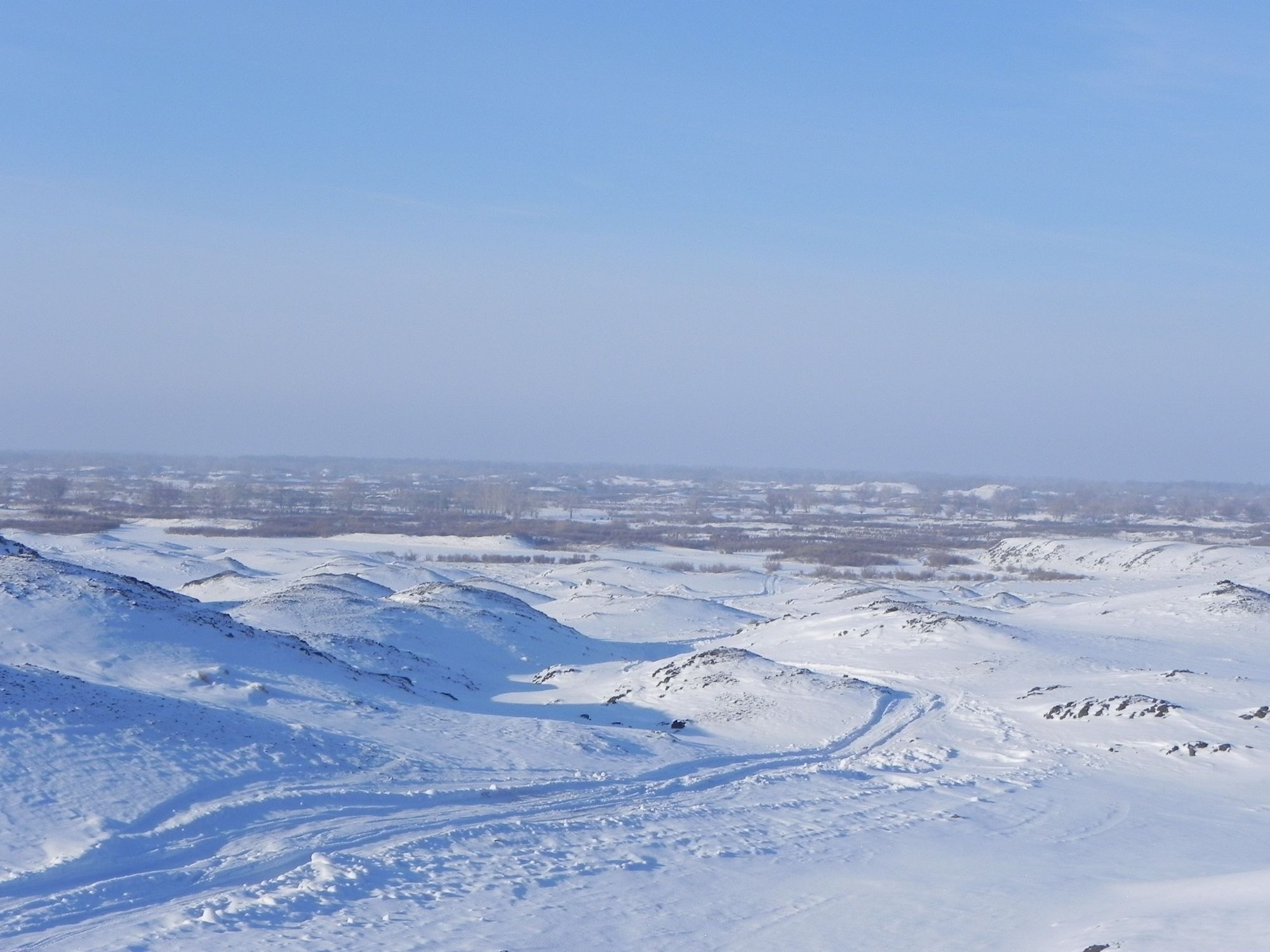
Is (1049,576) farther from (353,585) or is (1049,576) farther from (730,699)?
(730,699)

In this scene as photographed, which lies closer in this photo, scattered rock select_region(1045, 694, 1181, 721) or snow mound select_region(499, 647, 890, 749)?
snow mound select_region(499, 647, 890, 749)

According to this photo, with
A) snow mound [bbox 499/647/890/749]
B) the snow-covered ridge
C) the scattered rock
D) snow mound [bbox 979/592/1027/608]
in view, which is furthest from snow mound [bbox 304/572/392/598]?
the snow-covered ridge

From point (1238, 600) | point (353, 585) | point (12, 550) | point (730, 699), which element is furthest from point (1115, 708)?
point (353, 585)

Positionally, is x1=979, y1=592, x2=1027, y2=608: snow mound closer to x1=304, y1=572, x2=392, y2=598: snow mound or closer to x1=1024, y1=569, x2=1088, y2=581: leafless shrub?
x1=1024, y1=569, x2=1088, y2=581: leafless shrub

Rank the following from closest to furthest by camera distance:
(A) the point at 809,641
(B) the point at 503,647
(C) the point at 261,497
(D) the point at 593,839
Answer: (D) the point at 593,839 → (B) the point at 503,647 → (A) the point at 809,641 → (C) the point at 261,497

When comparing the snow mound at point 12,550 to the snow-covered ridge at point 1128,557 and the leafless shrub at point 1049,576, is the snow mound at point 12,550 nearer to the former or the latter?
the leafless shrub at point 1049,576

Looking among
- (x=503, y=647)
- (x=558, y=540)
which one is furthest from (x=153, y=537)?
(x=503, y=647)

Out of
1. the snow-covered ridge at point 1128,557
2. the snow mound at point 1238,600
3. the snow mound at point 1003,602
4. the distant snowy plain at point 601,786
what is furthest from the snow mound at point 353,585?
the snow-covered ridge at point 1128,557

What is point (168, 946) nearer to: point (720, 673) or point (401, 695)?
point (401, 695)
